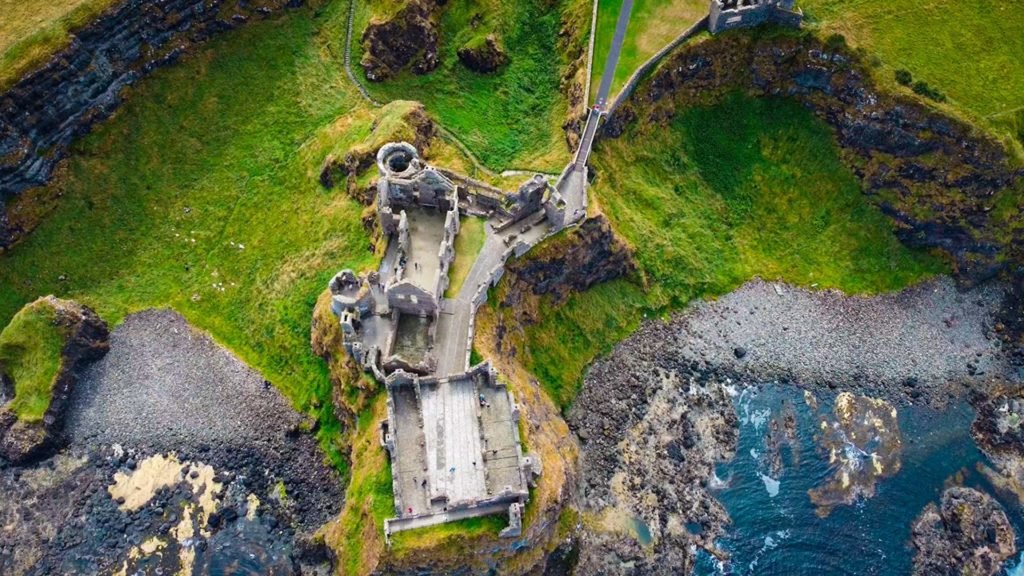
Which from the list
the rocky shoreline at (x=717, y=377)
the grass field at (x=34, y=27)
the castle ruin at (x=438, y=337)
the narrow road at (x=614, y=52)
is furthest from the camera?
the narrow road at (x=614, y=52)

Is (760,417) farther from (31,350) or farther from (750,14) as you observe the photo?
(31,350)

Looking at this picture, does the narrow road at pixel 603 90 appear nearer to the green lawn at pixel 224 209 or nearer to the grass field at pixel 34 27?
the green lawn at pixel 224 209

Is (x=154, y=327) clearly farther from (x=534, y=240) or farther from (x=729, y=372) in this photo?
(x=729, y=372)

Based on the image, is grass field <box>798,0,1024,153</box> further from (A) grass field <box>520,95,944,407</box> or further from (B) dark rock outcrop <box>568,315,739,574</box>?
(B) dark rock outcrop <box>568,315,739,574</box>

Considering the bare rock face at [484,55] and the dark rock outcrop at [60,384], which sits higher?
the bare rock face at [484,55]

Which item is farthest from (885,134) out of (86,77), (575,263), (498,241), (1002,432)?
(86,77)

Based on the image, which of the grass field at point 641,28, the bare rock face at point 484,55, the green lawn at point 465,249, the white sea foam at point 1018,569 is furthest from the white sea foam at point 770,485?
the bare rock face at point 484,55

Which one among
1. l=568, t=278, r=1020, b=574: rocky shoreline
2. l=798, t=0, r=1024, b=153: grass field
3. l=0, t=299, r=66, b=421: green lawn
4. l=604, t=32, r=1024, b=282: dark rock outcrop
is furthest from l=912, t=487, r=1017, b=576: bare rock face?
l=0, t=299, r=66, b=421: green lawn
